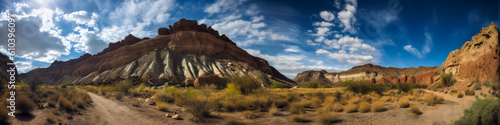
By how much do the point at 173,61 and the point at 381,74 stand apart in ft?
320

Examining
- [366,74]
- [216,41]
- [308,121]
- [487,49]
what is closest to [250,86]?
[308,121]

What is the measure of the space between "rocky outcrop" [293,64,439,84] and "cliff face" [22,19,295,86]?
38.9 metres

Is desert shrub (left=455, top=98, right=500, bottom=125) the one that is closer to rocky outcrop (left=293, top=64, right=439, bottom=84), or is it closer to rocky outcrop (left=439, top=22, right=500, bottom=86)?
rocky outcrop (left=439, top=22, right=500, bottom=86)

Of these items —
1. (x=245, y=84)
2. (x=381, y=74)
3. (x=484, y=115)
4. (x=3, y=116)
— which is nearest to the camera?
(x=484, y=115)

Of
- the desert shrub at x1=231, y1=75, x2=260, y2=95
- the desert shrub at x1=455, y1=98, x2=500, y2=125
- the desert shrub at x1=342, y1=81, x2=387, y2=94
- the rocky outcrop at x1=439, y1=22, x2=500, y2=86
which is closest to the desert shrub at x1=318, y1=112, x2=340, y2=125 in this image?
the desert shrub at x1=455, y1=98, x2=500, y2=125

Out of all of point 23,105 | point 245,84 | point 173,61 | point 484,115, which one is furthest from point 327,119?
point 173,61

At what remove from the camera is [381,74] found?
9738 cm

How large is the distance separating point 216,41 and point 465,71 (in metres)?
68.2

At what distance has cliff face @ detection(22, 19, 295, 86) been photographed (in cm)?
5579

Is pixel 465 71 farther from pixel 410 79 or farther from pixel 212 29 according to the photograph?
pixel 212 29

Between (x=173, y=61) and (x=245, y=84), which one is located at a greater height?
(x=173, y=61)

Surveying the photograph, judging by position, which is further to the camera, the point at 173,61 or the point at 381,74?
the point at 381,74

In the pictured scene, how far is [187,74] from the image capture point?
53531 mm

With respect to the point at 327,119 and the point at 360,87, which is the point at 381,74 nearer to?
the point at 360,87
